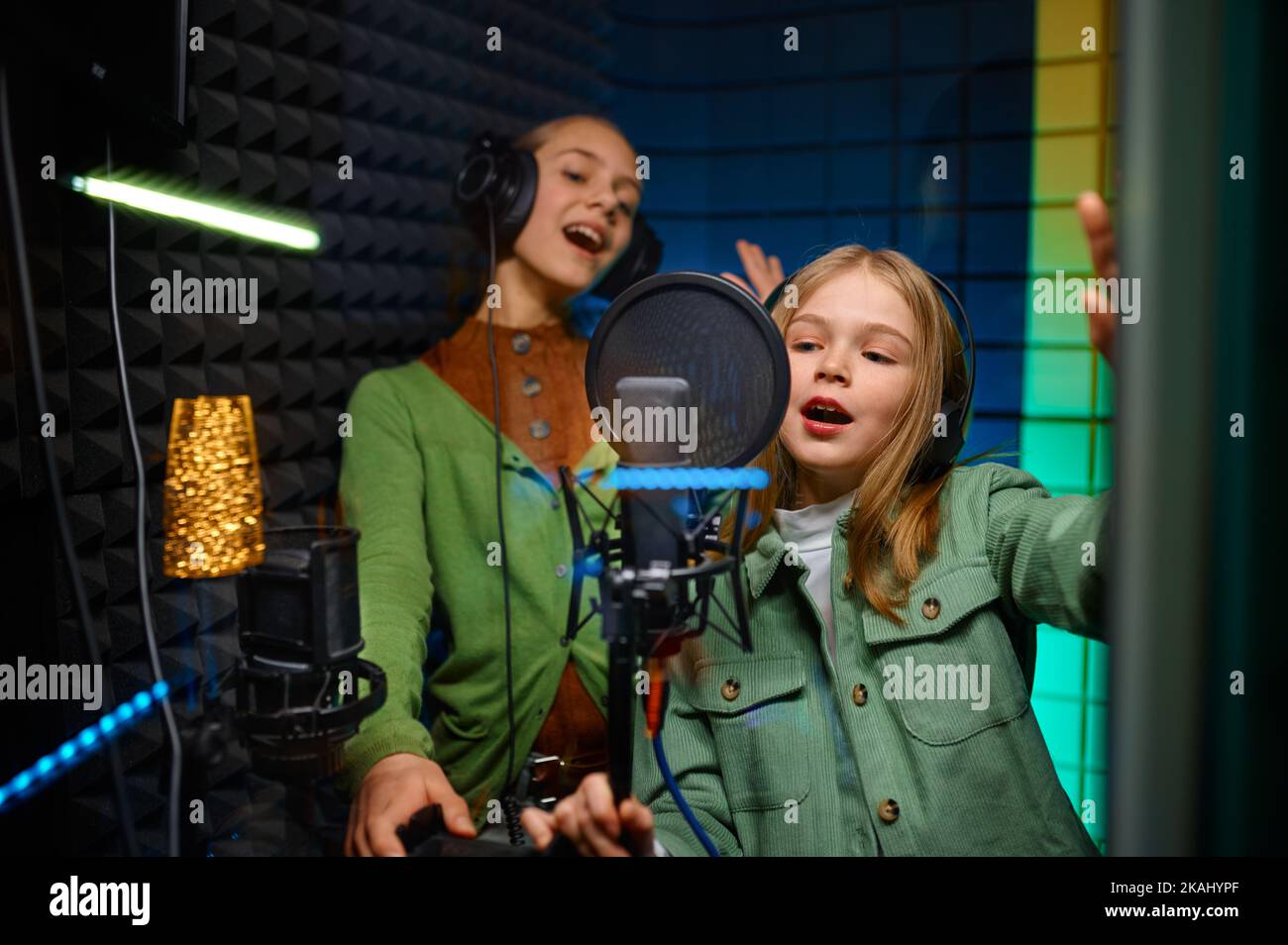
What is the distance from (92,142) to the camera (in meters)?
1.24

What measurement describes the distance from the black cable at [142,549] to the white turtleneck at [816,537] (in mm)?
891

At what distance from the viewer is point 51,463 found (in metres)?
1.22

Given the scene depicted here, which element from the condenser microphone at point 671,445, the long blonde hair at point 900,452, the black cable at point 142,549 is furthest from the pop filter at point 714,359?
the black cable at point 142,549

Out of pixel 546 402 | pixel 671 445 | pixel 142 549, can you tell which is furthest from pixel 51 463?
pixel 671 445

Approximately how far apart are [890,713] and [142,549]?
1059 mm

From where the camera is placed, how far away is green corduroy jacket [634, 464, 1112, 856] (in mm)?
1199

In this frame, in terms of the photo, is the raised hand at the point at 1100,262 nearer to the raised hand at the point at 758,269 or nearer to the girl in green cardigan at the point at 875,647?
the girl in green cardigan at the point at 875,647

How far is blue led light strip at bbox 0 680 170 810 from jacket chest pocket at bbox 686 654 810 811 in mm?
752

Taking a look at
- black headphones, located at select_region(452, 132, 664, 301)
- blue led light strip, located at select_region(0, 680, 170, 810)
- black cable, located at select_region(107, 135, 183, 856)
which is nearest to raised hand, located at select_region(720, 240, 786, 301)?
black headphones, located at select_region(452, 132, 664, 301)

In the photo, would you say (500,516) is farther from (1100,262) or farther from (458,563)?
(1100,262)

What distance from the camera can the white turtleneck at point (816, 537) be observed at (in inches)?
50.1

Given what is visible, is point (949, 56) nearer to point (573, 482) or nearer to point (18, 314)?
point (573, 482)

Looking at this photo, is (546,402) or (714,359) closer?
(714,359)

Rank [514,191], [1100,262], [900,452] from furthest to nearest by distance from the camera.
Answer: [514,191]
[900,452]
[1100,262]
